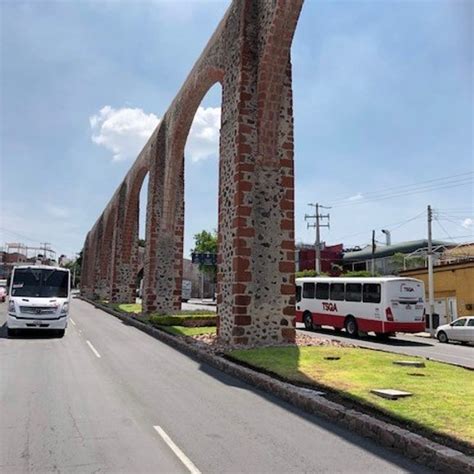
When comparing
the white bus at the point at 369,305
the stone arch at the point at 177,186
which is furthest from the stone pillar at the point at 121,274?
the white bus at the point at 369,305

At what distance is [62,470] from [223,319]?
8.60m

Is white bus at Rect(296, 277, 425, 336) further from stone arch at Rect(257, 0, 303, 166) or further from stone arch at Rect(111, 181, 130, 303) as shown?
stone arch at Rect(111, 181, 130, 303)

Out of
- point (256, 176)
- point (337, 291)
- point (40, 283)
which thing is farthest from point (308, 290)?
point (40, 283)

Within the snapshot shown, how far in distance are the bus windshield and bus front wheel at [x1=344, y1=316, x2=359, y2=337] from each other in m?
12.3

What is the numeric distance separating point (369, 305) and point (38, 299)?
43.1 ft

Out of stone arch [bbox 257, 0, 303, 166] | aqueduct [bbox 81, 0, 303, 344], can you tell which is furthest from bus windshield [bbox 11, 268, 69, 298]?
stone arch [bbox 257, 0, 303, 166]

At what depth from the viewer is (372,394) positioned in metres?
6.80

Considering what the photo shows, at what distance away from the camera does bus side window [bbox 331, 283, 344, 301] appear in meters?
22.9

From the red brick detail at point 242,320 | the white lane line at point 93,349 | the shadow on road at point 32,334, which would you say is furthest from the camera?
the shadow on road at point 32,334

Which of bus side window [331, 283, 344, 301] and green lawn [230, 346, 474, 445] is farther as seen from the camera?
bus side window [331, 283, 344, 301]

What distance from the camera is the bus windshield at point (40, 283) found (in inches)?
610

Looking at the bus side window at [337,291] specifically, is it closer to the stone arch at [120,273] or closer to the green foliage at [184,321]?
the green foliage at [184,321]

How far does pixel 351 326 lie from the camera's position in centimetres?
2219

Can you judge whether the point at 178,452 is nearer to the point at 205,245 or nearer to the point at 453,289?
the point at 453,289
